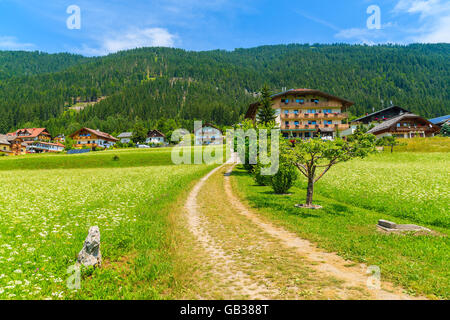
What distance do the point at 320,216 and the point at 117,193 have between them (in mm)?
18858

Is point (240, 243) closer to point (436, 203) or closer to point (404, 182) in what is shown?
point (436, 203)

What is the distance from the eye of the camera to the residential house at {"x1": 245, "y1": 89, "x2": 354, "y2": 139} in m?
87.4

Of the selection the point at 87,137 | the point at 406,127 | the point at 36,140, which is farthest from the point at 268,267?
the point at 36,140

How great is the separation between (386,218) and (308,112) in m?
79.4

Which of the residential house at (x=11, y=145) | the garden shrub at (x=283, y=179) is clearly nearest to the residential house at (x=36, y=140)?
the residential house at (x=11, y=145)

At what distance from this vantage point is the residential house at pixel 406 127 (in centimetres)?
8175

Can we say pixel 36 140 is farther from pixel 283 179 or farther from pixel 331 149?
pixel 331 149

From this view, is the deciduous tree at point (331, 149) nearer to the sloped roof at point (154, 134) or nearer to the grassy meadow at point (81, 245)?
the grassy meadow at point (81, 245)

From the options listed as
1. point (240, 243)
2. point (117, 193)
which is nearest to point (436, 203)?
Result: point (240, 243)

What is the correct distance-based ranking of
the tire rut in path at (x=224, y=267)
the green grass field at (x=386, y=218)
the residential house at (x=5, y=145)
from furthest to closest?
the residential house at (x=5, y=145) → the green grass field at (x=386, y=218) → the tire rut in path at (x=224, y=267)

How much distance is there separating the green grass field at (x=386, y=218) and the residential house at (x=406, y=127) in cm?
6520

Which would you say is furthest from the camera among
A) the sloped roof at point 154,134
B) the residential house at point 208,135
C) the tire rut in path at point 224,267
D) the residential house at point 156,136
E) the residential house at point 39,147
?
the residential house at point 156,136

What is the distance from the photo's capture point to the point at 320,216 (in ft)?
50.5

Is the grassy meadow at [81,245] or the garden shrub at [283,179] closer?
the grassy meadow at [81,245]
